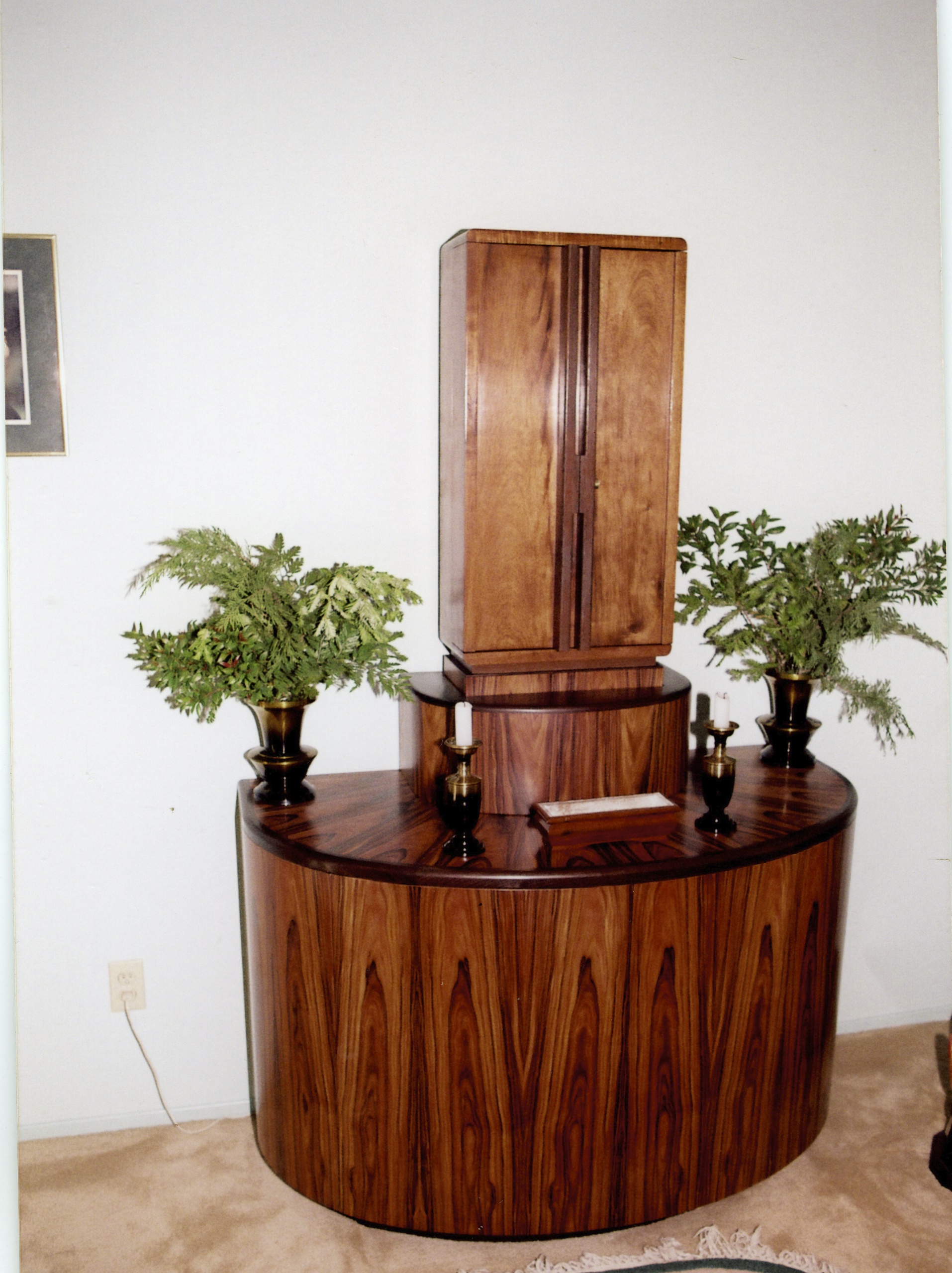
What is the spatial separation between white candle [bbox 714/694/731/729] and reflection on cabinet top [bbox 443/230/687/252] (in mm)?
838

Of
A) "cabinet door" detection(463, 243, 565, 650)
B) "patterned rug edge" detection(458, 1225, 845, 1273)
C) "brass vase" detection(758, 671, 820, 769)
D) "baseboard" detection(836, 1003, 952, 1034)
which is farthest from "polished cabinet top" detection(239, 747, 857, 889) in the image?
"baseboard" detection(836, 1003, 952, 1034)

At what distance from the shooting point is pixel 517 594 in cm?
196

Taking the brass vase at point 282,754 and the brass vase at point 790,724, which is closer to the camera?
the brass vase at point 282,754

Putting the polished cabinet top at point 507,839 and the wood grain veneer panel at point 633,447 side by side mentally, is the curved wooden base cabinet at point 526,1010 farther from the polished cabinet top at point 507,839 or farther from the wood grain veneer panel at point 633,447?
the wood grain veneer panel at point 633,447

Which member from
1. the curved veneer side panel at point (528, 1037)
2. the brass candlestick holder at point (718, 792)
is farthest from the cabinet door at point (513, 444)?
the curved veneer side panel at point (528, 1037)

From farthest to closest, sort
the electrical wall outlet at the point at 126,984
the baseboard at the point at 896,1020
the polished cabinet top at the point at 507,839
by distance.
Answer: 1. the baseboard at the point at 896,1020
2. the electrical wall outlet at the point at 126,984
3. the polished cabinet top at the point at 507,839

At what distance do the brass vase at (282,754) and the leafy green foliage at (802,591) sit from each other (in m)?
0.85

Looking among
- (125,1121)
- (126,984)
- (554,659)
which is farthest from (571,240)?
(125,1121)

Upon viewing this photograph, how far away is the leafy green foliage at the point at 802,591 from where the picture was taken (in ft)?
6.98

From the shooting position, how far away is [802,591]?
2.13 m

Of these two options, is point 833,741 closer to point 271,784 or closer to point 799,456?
point 799,456

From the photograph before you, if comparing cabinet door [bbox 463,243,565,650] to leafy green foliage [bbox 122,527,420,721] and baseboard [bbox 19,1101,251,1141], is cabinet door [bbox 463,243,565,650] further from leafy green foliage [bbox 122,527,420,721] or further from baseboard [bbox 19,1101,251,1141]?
baseboard [bbox 19,1101,251,1141]

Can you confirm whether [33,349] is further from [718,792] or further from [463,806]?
[718,792]

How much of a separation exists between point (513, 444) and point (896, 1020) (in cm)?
177
